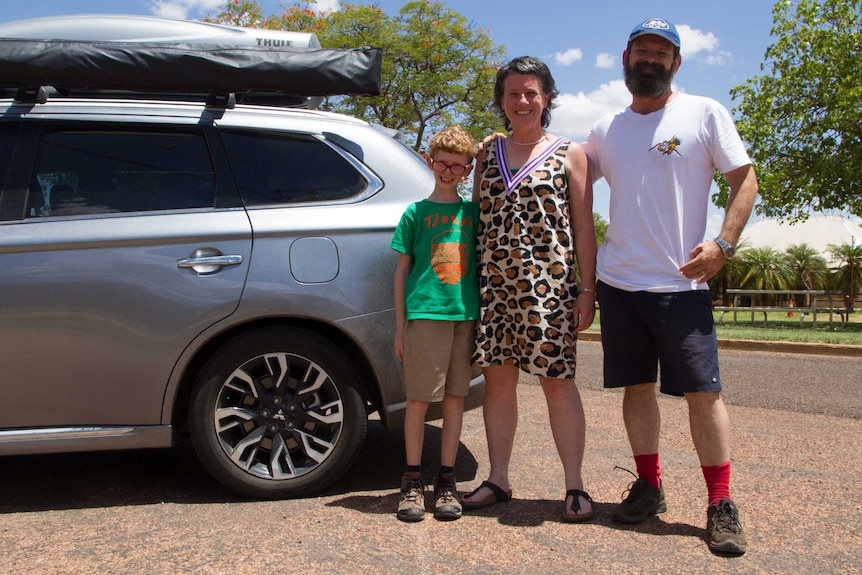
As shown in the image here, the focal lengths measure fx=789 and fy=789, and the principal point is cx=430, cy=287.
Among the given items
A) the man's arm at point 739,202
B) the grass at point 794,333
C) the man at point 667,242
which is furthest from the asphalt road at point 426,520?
the grass at point 794,333

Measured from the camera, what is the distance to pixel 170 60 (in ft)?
11.6

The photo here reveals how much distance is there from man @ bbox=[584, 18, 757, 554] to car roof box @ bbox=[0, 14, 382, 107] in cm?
124

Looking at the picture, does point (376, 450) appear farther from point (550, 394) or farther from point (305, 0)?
point (305, 0)

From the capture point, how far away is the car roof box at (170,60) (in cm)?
344

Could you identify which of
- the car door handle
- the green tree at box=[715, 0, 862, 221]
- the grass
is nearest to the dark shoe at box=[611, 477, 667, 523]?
the car door handle

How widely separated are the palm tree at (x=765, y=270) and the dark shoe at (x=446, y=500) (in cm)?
3594

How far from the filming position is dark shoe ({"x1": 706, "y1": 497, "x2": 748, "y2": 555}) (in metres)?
2.91

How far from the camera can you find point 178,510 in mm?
3490

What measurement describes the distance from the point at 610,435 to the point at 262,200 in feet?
9.10

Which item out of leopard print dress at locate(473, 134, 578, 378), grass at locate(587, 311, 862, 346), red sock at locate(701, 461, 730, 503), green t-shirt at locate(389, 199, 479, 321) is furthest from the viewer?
grass at locate(587, 311, 862, 346)

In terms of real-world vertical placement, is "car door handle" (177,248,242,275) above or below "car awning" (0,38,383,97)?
below

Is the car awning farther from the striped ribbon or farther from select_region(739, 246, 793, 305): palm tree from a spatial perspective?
select_region(739, 246, 793, 305): palm tree

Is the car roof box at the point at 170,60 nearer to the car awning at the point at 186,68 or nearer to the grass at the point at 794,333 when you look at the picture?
the car awning at the point at 186,68

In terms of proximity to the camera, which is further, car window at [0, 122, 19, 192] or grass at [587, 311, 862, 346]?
grass at [587, 311, 862, 346]
